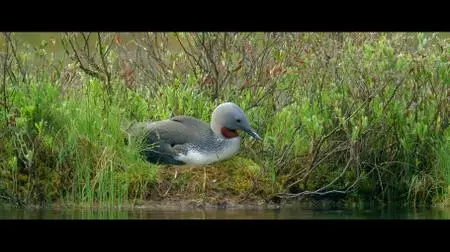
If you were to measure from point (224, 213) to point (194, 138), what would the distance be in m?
1.19

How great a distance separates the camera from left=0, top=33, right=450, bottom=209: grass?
1431 cm

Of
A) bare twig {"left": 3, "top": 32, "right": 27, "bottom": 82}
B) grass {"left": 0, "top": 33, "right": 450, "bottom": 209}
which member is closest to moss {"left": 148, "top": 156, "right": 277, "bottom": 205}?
grass {"left": 0, "top": 33, "right": 450, "bottom": 209}

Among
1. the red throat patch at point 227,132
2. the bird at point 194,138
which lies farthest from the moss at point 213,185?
the red throat patch at point 227,132

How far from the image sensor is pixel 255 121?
1536 cm

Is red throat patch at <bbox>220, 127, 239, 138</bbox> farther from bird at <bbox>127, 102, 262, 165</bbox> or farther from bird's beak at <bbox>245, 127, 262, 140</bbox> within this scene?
bird's beak at <bbox>245, 127, 262, 140</bbox>

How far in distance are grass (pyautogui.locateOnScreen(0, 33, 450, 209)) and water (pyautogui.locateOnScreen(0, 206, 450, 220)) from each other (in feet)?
1.32

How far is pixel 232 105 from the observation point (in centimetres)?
1465

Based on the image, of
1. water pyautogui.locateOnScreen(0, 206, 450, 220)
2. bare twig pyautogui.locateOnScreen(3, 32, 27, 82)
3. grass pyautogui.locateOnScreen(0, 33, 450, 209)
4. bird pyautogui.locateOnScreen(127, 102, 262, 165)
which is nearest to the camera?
water pyautogui.locateOnScreen(0, 206, 450, 220)

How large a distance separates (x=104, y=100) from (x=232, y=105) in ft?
4.75

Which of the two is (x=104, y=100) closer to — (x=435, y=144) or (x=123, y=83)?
(x=123, y=83)

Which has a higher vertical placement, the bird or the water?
the bird

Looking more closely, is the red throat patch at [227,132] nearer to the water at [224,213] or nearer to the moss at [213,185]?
the moss at [213,185]

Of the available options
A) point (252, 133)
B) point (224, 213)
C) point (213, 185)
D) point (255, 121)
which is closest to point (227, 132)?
point (252, 133)

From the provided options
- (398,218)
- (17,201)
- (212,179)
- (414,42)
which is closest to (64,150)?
(17,201)
